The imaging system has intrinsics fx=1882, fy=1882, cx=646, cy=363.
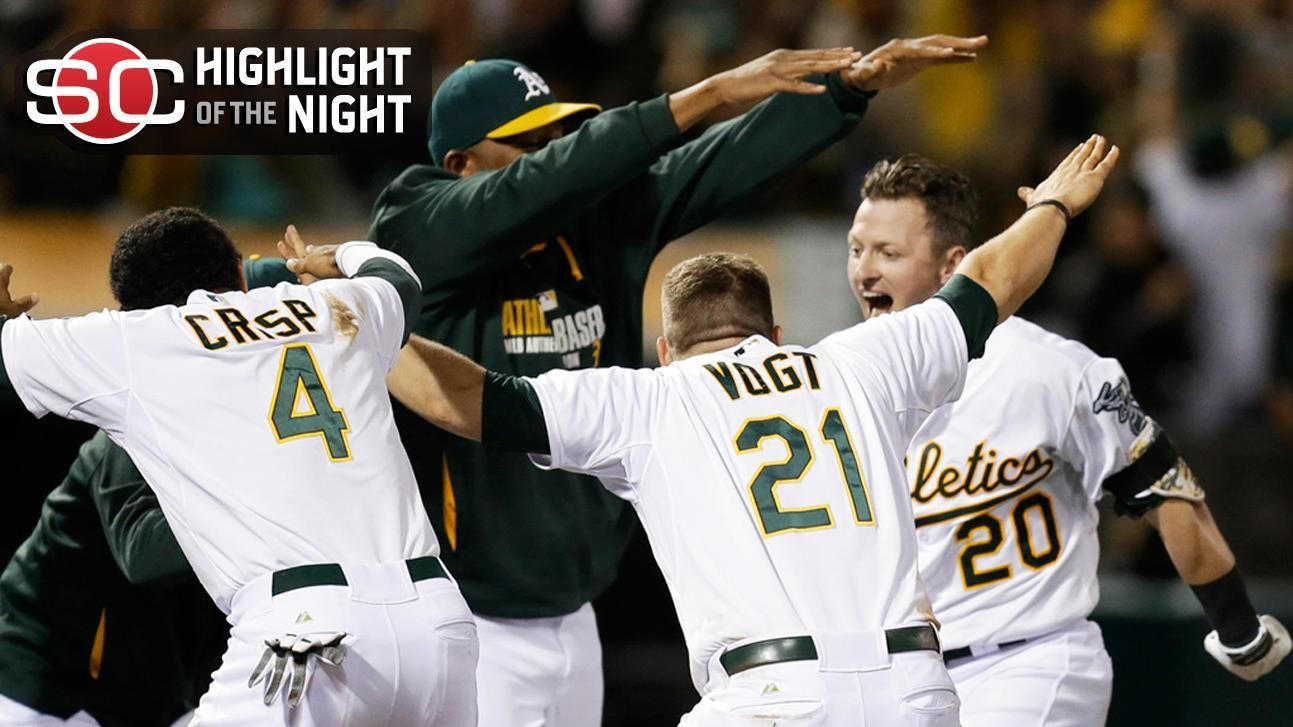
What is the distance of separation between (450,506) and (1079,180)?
206cm

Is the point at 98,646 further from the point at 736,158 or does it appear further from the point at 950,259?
the point at 950,259

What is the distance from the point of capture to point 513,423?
4.45m

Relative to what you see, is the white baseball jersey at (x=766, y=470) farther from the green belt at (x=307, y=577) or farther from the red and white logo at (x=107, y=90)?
the red and white logo at (x=107, y=90)

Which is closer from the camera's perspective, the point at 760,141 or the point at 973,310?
the point at 973,310

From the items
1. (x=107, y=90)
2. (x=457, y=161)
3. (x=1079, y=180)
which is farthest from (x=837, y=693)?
(x=107, y=90)

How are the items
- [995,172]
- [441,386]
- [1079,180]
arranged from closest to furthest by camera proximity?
[441,386] < [1079,180] < [995,172]

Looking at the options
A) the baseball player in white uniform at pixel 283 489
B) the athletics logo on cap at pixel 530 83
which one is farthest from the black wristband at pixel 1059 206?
the baseball player in white uniform at pixel 283 489

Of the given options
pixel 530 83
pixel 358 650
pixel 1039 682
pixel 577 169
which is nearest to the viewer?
pixel 358 650

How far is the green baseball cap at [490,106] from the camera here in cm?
586

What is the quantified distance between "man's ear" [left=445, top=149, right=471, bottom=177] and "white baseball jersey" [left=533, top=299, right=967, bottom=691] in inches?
63.0

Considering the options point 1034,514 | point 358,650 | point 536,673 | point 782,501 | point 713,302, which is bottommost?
point 536,673

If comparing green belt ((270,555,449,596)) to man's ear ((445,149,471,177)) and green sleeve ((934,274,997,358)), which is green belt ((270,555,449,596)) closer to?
green sleeve ((934,274,997,358))

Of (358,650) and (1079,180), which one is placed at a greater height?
(1079,180)

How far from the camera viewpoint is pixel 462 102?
587 centimetres
